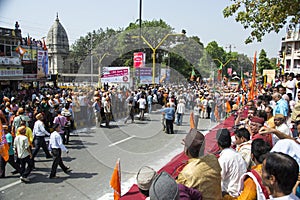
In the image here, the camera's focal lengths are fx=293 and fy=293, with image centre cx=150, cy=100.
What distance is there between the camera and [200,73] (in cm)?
3288

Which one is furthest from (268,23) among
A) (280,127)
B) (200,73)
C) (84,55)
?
(84,55)

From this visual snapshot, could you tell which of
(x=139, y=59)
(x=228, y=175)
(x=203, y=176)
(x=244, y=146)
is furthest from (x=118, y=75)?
(x=203, y=176)

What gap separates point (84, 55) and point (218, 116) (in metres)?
47.3

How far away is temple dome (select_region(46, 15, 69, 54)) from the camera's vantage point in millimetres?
42719

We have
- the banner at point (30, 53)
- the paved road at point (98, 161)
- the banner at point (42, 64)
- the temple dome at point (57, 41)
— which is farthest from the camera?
the temple dome at point (57, 41)

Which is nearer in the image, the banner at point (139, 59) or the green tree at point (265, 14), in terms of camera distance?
the green tree at point (265, 14)

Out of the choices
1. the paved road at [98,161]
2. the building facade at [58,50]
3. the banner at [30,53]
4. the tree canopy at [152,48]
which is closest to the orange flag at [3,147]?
the paved road at [98,161]

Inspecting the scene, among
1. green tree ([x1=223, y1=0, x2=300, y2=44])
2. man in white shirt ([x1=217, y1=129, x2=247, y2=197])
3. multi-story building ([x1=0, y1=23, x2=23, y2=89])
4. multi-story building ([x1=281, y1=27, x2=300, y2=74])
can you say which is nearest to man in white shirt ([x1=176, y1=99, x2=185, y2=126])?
green tree ([x1=223, y1=0, x2=300, y2=44])

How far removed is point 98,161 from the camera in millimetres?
7602

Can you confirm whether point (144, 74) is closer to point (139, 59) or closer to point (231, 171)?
point (139, 59)

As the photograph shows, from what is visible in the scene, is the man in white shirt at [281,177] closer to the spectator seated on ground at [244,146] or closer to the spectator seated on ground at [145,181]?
the spectator seated on ground at [145,181]

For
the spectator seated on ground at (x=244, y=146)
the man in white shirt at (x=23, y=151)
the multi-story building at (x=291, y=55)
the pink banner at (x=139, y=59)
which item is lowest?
the man in white shirt at (x=23, y=151)

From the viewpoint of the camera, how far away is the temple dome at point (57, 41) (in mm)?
42719

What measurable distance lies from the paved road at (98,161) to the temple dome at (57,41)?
33549 millimetres
